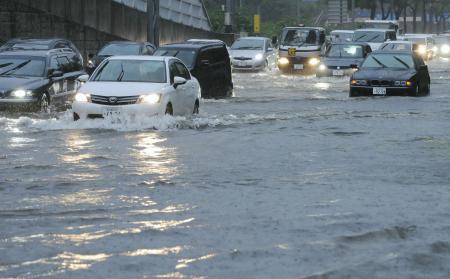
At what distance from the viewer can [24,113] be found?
21.6m

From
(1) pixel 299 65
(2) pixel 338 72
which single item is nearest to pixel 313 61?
(1) pixel 299 65

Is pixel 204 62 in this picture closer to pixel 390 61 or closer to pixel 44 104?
pixel 390 61

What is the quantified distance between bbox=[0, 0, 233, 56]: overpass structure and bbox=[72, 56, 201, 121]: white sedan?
21.1 metres

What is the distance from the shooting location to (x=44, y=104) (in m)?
22.1

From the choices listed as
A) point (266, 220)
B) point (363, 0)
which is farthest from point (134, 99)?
point (363, 0)

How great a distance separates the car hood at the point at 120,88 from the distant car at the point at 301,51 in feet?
89.3

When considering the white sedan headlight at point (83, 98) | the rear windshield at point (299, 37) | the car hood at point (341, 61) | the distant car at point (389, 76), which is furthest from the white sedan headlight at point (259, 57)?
the white sedan headlight at point (83, 98)

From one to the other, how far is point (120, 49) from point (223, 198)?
23291mm

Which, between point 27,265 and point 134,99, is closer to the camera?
point 27,265

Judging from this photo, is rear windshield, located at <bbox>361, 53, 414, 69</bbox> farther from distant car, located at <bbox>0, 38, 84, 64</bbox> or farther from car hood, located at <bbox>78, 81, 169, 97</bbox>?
car hood, located at <bbox>78, 81, 169, 97</bbox>

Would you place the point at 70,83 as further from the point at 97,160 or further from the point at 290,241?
the point at 290,241

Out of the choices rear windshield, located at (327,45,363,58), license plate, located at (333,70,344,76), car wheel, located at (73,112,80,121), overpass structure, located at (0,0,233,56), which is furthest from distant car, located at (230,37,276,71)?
car wheel, located at (73,112,80,121)

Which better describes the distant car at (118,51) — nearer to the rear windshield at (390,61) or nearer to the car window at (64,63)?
the rear windshield at (390,61)

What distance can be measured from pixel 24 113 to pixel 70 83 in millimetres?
2675
